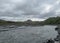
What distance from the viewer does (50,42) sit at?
43.2 meters
